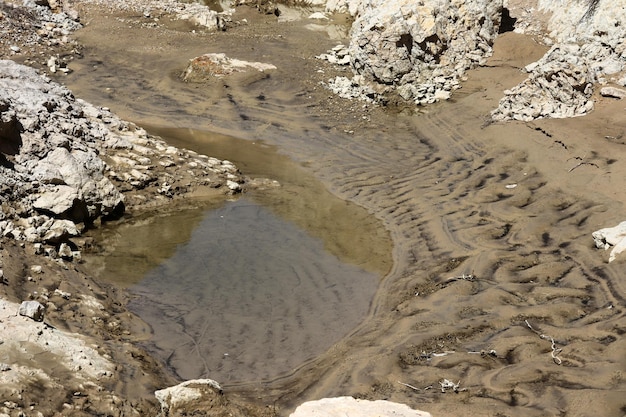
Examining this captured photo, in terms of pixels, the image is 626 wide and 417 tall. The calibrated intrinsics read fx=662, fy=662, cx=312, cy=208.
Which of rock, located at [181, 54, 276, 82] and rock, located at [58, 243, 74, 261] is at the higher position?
rock, located at [181, 54, 276, 82]

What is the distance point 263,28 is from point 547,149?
11110 mm

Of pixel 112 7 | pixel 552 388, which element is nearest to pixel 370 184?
pixel 552 388

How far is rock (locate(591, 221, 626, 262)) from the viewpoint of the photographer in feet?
25.9

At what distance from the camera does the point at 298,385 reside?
262 inches

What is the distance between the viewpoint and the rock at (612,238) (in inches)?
311

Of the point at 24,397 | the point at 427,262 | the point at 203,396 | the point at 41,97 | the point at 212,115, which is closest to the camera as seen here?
the point at 24,397

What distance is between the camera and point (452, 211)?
1055 centimetres

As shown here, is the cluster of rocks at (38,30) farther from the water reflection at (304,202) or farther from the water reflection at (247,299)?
the water reflection at (247,299)

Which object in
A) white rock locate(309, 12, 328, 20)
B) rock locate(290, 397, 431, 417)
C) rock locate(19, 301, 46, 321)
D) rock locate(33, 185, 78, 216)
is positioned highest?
rock locate(290, 397, 431, 417)

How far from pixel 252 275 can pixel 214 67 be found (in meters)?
8.53

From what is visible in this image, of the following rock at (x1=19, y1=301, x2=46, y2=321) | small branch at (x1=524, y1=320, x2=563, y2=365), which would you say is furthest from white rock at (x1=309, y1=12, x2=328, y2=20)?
rock at (x1=19, y1=301, x2=46, y2=321)

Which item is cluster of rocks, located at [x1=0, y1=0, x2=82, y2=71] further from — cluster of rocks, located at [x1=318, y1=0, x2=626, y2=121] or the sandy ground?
cluster of rocks, located at [x1=318, y1=0, x2=626, y2=121]

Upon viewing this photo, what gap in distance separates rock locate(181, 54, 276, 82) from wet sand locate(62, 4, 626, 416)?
0.35 meters

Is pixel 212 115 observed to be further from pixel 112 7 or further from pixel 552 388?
pixel 552 388
